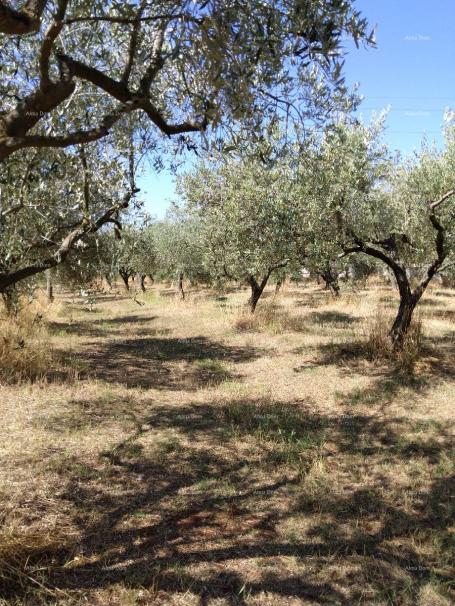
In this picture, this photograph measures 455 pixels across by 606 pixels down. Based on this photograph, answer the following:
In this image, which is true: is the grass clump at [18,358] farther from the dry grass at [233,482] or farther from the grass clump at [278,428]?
the grass clump at [278,428]

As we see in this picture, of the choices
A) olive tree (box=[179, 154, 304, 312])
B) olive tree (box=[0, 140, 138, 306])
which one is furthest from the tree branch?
olive tree (box=[179, 154, 304, 312])

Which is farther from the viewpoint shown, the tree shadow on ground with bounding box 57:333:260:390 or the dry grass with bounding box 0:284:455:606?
the tree shadow on ground with bounding box 57:333:260:390

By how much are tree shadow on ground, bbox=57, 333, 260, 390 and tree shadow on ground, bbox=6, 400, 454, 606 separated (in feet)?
9.59

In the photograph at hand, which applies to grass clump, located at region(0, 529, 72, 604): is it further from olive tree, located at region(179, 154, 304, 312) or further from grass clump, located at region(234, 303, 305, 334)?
grass clump, located at region(234, 303, 305, 334)

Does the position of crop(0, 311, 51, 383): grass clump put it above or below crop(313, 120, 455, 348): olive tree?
below

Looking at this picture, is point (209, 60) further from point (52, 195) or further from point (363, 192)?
point (363, 192)

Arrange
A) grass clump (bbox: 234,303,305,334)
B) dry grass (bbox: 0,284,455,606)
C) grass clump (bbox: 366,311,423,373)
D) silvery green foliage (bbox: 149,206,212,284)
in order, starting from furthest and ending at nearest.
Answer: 1. silvery green foliage (bbox: 149,206,212,284)
2. grass clump (bbox: 234,303,305,334)
3. grass clump (bbox: 366,311,423,373)
4. dry grass (bbox: 0,284,455,606)

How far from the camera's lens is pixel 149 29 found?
17.5 feet

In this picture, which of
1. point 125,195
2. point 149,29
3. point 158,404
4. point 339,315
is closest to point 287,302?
point 339,315

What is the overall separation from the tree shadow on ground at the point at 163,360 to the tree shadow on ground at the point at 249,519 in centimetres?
292

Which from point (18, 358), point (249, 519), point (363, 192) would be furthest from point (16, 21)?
point (363, 192)

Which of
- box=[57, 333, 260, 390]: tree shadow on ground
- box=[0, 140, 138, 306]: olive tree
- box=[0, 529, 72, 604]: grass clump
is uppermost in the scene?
box=[0, 140, 138, 306]: olive tree

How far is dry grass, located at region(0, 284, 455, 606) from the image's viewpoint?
169 inches

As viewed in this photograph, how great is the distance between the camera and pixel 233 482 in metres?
6.38
